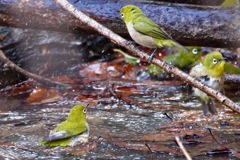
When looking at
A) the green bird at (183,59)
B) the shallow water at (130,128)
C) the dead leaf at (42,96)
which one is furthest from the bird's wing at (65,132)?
the green bird at (183,59)

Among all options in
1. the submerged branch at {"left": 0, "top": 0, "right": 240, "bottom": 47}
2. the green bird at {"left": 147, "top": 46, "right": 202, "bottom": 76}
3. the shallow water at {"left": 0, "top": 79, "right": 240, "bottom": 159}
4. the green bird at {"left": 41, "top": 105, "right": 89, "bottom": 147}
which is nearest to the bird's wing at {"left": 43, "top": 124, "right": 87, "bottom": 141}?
the green bird at {"left": 41, "top": 105, "right": 89, "bottom": 147}

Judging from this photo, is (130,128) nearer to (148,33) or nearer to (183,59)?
(148,33)

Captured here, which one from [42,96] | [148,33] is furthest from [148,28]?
[42,96]

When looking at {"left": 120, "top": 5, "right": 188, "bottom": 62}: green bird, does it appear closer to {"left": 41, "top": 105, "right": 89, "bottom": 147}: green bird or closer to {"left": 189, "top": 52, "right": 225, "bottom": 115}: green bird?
{"left": 189, "top": 52, "right": 225, "bottom": 115}: green bird

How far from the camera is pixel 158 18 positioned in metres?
6.57

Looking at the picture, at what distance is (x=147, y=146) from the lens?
4629mm

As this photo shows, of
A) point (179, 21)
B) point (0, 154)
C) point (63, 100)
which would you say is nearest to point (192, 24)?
point (179, 21)

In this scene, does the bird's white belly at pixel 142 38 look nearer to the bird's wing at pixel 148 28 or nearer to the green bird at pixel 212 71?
the bird's wing at pixel 148 28

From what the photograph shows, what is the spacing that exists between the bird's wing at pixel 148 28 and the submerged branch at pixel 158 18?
145cm

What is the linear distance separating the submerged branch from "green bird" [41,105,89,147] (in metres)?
1.70

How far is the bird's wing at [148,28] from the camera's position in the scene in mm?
4926

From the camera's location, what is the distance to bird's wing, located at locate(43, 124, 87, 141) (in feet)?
15.9

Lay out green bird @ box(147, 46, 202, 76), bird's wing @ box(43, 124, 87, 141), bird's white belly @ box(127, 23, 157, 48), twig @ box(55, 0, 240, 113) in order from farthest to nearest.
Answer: green bird @ box(147, 46, 202, 76)
bird's white belly @ box(127, 23, 157, 48)
bird's wing @ box(43, 124, 87, 141)
twig @ box(55, 0, 240, 113)

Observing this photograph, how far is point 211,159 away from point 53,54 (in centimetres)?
482
